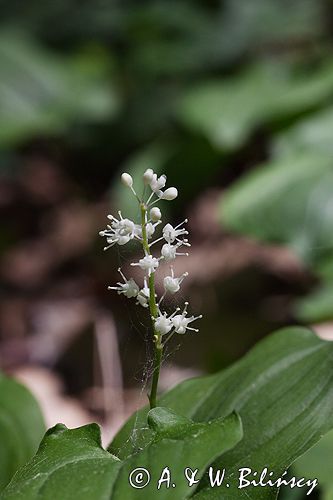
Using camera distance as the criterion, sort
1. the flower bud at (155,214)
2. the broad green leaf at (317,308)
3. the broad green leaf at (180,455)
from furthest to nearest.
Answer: the broad green leaf at (317,308) → the flower bud at (155,214) → the broad green leaf at (180,455)

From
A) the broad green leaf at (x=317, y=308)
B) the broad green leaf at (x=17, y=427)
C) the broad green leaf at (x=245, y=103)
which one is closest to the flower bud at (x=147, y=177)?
the broad green leaf at (x=17, y=427)

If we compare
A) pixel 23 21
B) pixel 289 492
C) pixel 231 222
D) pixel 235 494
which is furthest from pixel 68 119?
pixel 235 494

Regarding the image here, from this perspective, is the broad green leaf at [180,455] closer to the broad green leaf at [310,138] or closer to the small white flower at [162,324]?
the small white flower at [162,324]

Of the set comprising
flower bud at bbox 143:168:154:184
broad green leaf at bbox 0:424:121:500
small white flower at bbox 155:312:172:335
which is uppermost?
flower bud at bbox 143:168:154:184

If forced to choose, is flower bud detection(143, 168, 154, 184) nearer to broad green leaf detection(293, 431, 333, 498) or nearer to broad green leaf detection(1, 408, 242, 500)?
broad green leaf detection(1, 408, 242, 500)

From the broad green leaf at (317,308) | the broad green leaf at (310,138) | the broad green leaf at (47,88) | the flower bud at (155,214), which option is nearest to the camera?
the flower bud at (155,214)

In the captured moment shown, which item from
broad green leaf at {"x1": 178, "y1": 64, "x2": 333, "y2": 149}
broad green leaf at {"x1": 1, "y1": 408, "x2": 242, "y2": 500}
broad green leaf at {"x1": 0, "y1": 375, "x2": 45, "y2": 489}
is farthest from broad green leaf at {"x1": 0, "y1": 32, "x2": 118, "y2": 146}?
broad green leaf at {"x1": 1, "y1": 408, "x2": 242, "y2": 500}
